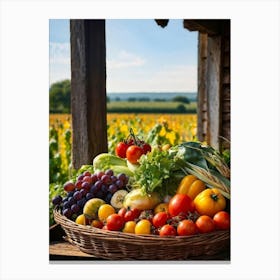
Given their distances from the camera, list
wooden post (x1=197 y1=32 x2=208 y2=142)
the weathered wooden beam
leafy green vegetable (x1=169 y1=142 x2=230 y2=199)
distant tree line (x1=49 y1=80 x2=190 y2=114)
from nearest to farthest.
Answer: leafy green vegetable (x1=169 y1=142 x2=230 y2=199)
distant tree line (x1=49 y1=80 x2=190 y2=114)
the weathered wooden beam
wooden post (x1=197 y1=32 x2=208 y2=142)

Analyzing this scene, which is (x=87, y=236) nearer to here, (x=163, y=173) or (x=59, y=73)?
(x=163, y=173)

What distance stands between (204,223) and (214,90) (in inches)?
83.6

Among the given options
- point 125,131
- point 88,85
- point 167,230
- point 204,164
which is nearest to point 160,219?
point 167,230

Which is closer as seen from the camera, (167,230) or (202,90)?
(167,230)

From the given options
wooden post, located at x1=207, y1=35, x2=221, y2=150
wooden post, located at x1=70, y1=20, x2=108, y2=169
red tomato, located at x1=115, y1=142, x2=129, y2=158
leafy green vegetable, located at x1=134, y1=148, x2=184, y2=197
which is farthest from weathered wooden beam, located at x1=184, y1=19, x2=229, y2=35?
leafy green vegetable, located at x1=134, y1=148, x2=184, y2=197

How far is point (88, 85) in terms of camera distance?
3.16 meters

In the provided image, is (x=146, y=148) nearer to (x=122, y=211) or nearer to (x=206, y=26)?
(x=122, y=211)

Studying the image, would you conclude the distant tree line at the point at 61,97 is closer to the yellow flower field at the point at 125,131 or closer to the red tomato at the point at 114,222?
the yellow flower field at the point at 125,131

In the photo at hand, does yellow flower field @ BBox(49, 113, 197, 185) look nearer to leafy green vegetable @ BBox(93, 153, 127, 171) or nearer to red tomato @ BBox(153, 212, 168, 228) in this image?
leafy green vegetable @ BBox(93, 153, 127, 171)

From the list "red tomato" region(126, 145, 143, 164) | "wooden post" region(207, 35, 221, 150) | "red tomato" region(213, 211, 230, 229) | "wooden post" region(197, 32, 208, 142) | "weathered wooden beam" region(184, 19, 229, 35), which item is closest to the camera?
"red tomato" region(213, 211, 230, 229)

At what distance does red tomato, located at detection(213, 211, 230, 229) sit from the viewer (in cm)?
275

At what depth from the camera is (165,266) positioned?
2.84 m

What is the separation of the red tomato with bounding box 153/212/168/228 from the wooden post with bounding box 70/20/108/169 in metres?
0.70

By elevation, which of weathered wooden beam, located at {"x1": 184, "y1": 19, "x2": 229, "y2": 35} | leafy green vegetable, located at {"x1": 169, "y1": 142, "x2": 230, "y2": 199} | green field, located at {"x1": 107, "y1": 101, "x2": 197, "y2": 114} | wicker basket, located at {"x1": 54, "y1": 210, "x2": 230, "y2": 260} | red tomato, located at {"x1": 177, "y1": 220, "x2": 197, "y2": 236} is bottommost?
wicker basket, located at {"x1": 54, "y1": 210, "x2": 230, "y2": 260}
